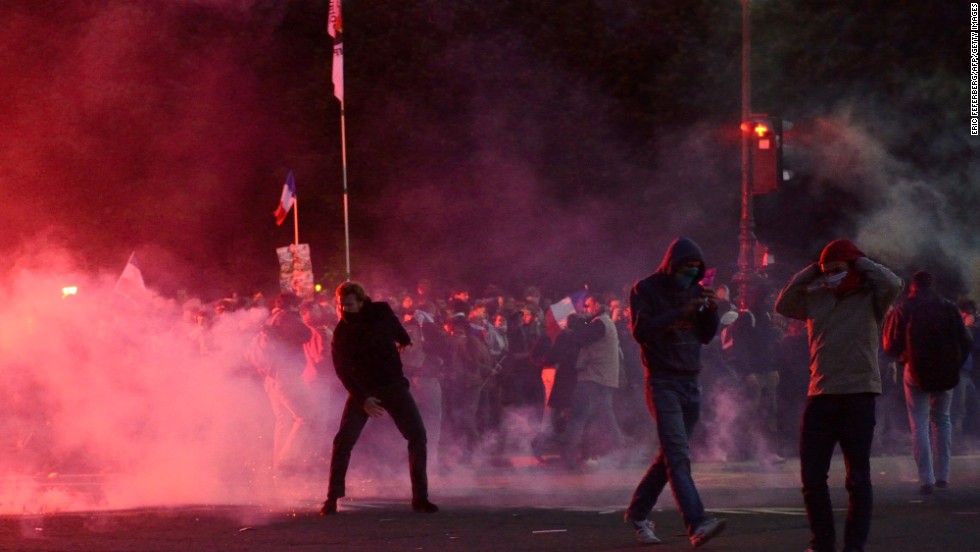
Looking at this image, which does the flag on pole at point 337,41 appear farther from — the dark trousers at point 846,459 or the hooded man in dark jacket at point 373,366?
the dark trousers at point 846,459

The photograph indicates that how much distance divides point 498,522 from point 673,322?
207 cm

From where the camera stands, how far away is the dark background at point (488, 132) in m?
19.9

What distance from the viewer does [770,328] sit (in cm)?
1370

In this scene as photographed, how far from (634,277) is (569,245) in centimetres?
115

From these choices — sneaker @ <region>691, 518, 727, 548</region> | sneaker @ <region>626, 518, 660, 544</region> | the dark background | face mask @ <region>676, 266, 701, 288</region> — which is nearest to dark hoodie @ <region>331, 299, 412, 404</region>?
sneaker @ <region>626, 518, 660, 544</region>

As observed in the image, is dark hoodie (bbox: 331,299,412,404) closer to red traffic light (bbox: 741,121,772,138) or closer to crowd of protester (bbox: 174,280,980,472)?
crowd of protester (bbox: 174,280,980,472)

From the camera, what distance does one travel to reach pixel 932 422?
36.9 feet

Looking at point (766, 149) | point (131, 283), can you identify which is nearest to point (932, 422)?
point (766, 149)

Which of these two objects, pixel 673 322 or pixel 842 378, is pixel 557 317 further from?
pixel 842 378

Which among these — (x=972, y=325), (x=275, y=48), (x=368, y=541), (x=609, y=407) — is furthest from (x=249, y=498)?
(x=275, y=48)

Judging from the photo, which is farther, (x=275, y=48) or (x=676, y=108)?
(x=275, y=48)

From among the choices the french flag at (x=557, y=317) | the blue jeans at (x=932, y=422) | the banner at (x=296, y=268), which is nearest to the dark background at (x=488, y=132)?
the banner at (x=296, y=268)

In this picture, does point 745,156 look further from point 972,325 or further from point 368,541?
point 368,541

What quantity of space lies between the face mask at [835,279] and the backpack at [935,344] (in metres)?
3.98
